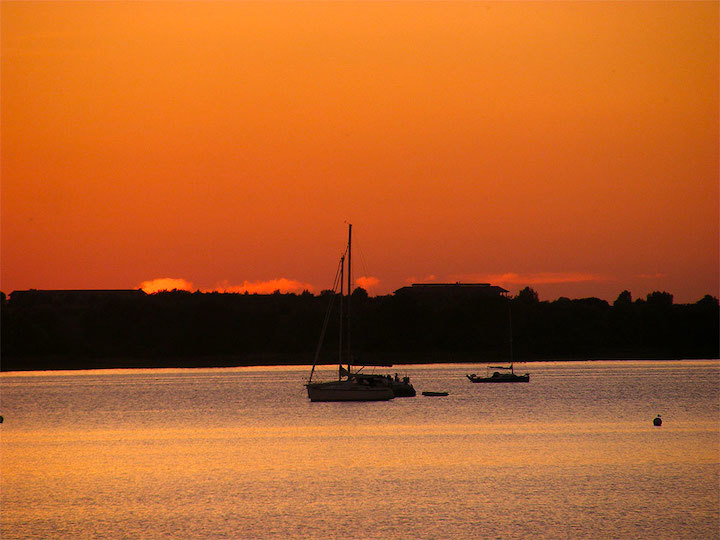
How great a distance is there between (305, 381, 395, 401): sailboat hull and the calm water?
6.19ft

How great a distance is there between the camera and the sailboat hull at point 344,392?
100 meters

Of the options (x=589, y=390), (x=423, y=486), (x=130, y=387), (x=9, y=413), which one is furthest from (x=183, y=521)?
(x=130, y=387)

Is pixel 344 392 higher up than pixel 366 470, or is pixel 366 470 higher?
pixel 344 392

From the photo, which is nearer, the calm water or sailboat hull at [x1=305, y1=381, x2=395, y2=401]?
the calm water

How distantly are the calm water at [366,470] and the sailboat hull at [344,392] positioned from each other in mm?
1886

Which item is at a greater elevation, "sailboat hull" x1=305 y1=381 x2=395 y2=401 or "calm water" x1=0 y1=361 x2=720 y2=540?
"sailboat hull" x1=305 y1=381 x2=395 y2=401

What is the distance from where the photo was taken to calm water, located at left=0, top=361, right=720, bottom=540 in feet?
145

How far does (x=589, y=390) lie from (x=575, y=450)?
7437cm

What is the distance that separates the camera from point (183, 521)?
1781 inches

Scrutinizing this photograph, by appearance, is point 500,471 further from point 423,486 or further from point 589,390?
point 589,390

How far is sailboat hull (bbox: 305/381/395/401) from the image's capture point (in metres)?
100

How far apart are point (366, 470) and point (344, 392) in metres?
40.4

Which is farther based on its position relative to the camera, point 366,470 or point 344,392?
point 344,392

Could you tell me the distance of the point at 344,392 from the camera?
100625 mm
